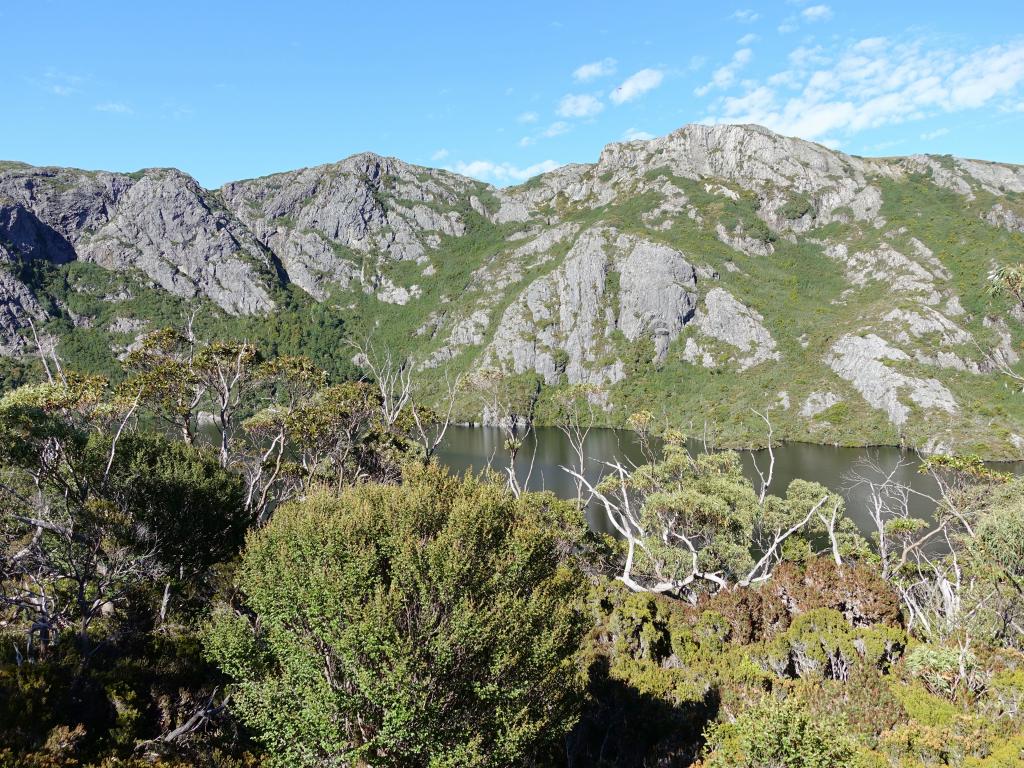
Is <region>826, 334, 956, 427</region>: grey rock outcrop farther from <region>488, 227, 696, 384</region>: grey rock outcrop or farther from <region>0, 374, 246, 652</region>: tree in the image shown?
<region>0, 374, 246, 652</region>: tree

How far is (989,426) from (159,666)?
121893 mm

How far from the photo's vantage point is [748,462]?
84.9m

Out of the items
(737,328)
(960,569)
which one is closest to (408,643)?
(960,569)

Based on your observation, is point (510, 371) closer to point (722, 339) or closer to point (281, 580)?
point (722, 339)

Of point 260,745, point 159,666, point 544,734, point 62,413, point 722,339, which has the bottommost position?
point 260,745

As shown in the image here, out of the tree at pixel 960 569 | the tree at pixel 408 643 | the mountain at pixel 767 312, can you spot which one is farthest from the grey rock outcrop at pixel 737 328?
the tree at pixel 408 643

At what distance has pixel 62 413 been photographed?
855 inches

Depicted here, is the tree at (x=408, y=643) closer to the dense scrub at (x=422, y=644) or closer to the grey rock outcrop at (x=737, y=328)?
the dense scrub at (x=422, y=644)

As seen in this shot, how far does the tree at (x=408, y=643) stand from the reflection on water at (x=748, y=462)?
121 ft

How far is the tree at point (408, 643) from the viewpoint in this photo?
10219 mm

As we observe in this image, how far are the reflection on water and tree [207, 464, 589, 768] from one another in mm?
36893

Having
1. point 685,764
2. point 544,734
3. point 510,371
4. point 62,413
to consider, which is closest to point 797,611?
point 685,764

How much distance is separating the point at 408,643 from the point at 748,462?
284 feet

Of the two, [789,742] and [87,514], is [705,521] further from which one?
[87,514]
